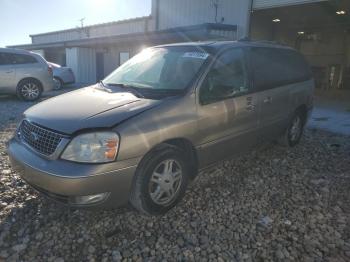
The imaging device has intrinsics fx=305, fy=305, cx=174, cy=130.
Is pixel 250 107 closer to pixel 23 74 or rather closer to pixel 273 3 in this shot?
pixel 23 74

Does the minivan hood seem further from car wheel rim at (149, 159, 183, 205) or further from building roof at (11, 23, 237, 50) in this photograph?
building roof at (11, 23, 237, 50)

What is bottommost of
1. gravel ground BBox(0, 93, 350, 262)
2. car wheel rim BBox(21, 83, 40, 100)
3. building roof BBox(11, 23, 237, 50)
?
gravel ground BBox(0, 93, 350, 262)

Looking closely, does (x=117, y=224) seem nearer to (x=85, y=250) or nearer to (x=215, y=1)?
(x=85, y=250)

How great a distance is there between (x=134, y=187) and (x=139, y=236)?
0.44 m

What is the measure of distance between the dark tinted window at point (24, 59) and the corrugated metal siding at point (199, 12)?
7615mm

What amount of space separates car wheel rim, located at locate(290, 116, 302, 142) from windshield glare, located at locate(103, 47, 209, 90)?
252cm

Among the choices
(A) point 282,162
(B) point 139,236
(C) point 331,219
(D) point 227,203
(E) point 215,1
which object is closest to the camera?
(B) point 139,236

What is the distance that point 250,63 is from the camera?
4004mm

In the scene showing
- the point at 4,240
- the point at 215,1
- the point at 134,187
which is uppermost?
the point at 215,1

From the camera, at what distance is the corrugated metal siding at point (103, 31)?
1886 centimetres

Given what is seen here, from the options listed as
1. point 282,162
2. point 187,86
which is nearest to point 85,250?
point 187,86

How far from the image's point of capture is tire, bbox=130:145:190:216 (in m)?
2.84

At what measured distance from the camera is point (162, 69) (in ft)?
12.3

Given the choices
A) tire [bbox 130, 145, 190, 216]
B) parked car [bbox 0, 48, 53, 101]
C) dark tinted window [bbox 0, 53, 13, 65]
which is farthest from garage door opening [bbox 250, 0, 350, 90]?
tire [bbox 130, 145, 190, 216]
